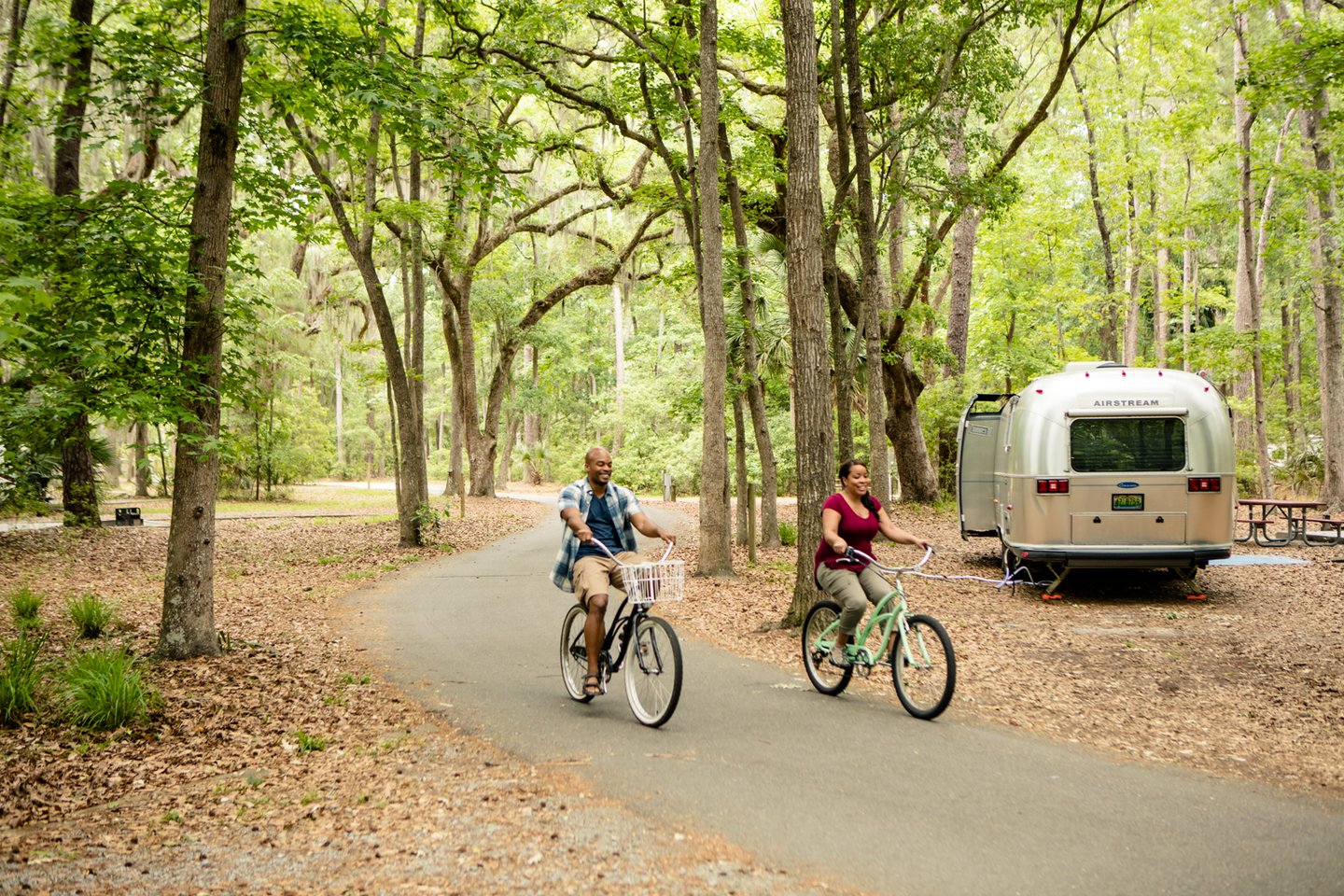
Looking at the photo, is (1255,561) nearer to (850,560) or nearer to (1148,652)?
(1148,652)

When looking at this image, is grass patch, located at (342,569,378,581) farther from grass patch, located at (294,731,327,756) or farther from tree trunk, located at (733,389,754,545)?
grass patch, located at (294,731,327,756)

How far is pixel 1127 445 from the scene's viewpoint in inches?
443

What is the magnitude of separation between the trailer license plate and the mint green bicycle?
565 centimetres

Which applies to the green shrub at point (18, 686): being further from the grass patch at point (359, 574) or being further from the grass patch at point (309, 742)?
the grass patch at point (359, 574)

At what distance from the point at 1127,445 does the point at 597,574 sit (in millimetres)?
7756

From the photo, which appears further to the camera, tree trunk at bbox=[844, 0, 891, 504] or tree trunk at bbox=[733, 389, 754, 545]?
tree trunk at bbox=[733, 389, 754, 545]

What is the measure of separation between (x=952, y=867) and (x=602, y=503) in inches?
135

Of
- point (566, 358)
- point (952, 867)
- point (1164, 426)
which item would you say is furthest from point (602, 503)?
point (566, 358)

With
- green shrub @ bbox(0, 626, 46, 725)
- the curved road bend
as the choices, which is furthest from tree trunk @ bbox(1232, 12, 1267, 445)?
green shrub @ bbox(0, 626, 46, 725)

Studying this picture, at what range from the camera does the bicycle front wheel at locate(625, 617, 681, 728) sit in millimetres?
5977

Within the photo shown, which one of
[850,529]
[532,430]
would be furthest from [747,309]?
[532,430]

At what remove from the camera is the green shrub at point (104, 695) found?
6.05 meters

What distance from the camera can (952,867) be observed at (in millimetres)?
3941

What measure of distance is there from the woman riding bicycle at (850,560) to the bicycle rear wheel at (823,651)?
10 cm
